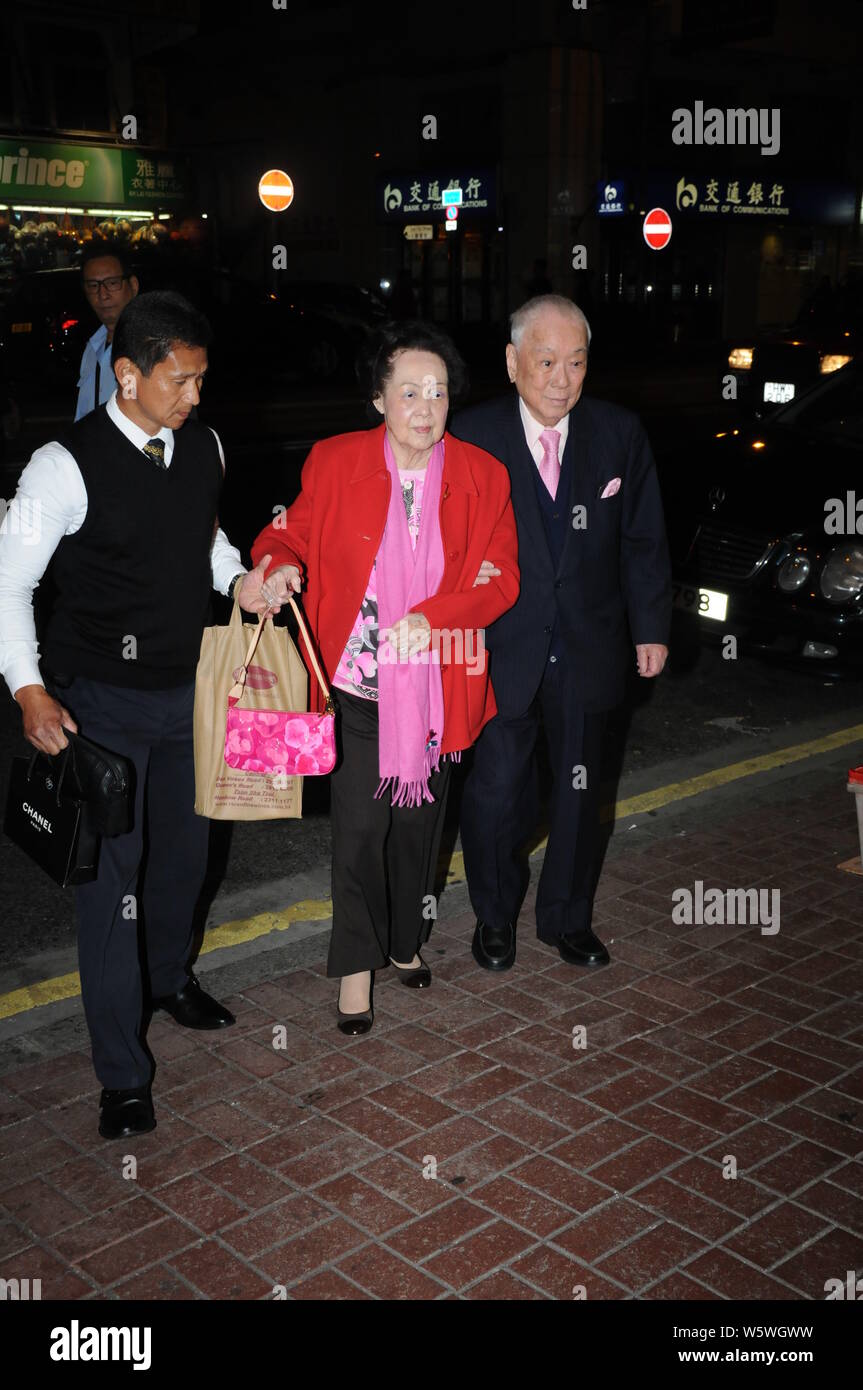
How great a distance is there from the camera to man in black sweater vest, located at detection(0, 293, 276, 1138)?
10.4 ft

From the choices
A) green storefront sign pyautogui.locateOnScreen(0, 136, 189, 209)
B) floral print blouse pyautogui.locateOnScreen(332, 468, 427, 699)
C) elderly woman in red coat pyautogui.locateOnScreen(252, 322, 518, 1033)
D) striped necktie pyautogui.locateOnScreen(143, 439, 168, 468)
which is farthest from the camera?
green storefront sign pyautogui.locateOnScreen(0, 136, 189, 209)

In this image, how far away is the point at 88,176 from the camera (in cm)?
2770

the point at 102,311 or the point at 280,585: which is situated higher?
the point at 102,311

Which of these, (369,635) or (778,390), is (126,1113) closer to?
(369,635)

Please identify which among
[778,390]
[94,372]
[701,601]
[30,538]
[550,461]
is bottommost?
[701,601]

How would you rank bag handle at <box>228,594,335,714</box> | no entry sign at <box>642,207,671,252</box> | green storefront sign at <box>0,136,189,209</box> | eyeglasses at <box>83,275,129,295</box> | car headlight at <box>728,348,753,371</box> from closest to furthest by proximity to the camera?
bag handle at <box>228,594,335,714</box> < eyeglasses at <box>83,275,129,295</box> < car headlight at <box>728,348,753,371</box> < green storefront sign at <box>0,136,189,209</box> < no entry sign at <box>642,207,671,252</box>

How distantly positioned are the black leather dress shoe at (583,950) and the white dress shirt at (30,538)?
6.66ft

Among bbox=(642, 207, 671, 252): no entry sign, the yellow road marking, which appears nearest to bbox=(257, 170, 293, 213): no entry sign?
bbox=(642, 207, 671, 252): no entry sign

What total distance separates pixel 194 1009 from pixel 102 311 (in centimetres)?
392

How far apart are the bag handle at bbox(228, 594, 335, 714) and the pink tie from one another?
0.96 metres

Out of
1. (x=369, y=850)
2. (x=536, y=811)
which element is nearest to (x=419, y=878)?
(x=369, y=850)

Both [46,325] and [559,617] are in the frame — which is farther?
[46,325]

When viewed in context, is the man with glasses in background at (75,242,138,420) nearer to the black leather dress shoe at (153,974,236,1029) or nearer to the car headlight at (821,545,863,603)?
the black leather dress shoe at (153,974,236,1029)

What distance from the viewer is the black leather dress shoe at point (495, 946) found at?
428cm
